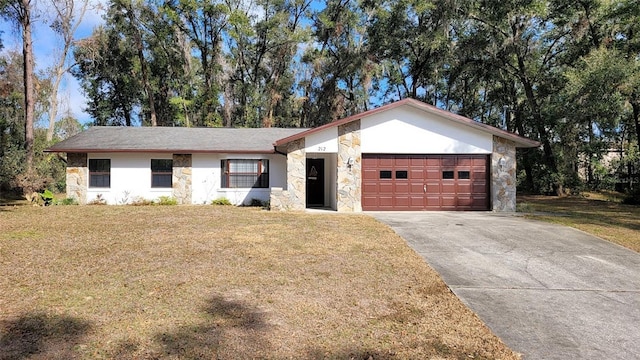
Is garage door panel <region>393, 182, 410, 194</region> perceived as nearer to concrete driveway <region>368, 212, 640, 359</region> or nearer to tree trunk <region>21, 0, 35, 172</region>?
concrete driveway <region>368, 212, 640, 359</region>

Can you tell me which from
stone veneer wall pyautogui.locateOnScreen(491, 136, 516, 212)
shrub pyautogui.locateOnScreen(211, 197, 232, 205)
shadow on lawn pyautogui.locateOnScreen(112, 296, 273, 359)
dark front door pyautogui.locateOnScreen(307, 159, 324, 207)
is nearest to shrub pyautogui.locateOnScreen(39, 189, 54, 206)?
shrub pyautogui.locateOnScreen(211, 197, 232, 205)

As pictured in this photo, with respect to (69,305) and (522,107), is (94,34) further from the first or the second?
(522,107)

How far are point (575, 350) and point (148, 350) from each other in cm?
421

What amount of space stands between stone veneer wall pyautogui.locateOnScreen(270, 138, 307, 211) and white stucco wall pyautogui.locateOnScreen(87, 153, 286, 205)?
9.17 ft

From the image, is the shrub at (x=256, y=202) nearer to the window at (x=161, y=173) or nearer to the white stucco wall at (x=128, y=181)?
the white stucco wall at (x=128, y=181)

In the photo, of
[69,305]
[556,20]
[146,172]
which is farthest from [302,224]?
[556,20]

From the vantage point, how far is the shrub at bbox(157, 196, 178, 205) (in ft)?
52.9

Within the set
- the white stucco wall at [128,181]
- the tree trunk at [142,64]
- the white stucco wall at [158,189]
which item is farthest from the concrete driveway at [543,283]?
the tree trunk at [142,64]

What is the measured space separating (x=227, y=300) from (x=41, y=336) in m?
1.94

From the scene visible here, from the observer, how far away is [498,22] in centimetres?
2244

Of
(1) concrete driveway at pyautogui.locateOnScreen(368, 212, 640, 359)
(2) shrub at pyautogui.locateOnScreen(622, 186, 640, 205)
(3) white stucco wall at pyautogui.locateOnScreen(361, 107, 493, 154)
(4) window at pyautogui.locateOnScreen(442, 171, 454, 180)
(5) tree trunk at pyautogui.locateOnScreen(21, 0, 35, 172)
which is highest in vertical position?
(5) tree trunk at pyautogui.locateOnScreen(21, 0, 35, 172)

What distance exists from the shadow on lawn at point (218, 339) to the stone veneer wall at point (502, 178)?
12802 millimetres

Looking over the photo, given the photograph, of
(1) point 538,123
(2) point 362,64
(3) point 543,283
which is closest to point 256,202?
(3) point 543,283

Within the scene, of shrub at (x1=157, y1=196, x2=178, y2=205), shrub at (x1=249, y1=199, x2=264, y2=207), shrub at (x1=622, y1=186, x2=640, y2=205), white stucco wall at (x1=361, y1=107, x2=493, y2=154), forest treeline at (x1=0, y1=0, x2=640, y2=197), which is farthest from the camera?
forest treeline at (x1=0, y1=0, x2=640, y2=197)
